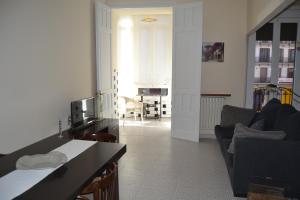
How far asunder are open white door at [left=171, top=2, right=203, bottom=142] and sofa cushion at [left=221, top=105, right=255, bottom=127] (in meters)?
0.67

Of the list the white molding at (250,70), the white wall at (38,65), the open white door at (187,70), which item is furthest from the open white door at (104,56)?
the white molding at (250,70)

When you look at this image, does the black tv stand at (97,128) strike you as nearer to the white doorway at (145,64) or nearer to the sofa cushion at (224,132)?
the sofa cushion at (224,132)

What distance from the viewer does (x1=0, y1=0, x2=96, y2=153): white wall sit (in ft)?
9.54

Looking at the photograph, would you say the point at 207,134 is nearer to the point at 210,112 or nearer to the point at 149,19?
the point at 210,112

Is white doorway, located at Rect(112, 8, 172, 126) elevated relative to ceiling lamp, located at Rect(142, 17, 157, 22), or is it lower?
lower

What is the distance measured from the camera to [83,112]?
165 inches

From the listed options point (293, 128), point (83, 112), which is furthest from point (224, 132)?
point (83, 112)

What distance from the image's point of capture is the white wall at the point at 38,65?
9.54 ft

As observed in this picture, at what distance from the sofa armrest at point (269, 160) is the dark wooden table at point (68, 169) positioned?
128 cm

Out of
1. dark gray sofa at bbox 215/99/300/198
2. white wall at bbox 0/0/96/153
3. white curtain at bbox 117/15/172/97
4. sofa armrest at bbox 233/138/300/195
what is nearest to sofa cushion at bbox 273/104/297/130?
dark gray sofa at bbox 215/99/300/198

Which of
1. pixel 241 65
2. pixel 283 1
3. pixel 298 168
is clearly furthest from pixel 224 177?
pixel 241 65

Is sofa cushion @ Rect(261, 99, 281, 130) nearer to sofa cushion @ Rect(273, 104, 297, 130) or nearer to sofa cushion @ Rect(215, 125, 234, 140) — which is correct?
sofa cushion @ Rect(273, 104, 297, 130)

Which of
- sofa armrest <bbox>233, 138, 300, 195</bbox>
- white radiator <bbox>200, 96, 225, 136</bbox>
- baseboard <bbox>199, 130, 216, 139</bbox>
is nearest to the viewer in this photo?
sofa armrest <bbox>233, 138, 300, 195</bbox>

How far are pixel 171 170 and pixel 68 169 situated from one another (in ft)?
6.96
